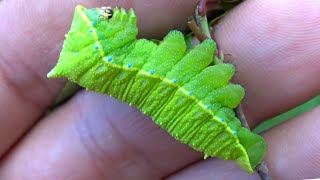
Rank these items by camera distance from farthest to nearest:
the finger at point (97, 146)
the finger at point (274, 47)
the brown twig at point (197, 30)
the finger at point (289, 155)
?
the finger at point (97, 146) < the finger at point (289, 155) < the finger at point (274, 47) < the brown twig at point (197, 30)

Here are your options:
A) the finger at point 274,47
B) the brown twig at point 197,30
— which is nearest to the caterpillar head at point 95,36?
the brown twig at point 197,30

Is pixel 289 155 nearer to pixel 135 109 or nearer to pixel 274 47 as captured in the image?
pixel 274 47

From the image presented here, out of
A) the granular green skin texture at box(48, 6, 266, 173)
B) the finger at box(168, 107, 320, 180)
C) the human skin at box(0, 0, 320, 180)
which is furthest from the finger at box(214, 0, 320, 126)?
the granular green skin texture at box(48, 6, 266, 173)

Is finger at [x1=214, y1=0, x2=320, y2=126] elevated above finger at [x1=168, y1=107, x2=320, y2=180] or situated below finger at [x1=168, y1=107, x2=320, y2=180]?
above

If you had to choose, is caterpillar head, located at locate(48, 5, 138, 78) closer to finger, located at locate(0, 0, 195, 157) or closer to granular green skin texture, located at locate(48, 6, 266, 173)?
granular green skin texture, located at locate(48, 6, 266, 173)

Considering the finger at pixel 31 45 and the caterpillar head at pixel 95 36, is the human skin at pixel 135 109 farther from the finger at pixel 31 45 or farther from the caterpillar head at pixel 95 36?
the caterpillar head at pixel 95 36

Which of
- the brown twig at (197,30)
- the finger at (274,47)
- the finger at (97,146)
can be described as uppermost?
the brown twig at (197,30)

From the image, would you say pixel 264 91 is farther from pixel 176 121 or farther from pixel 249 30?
pixel 176 121
